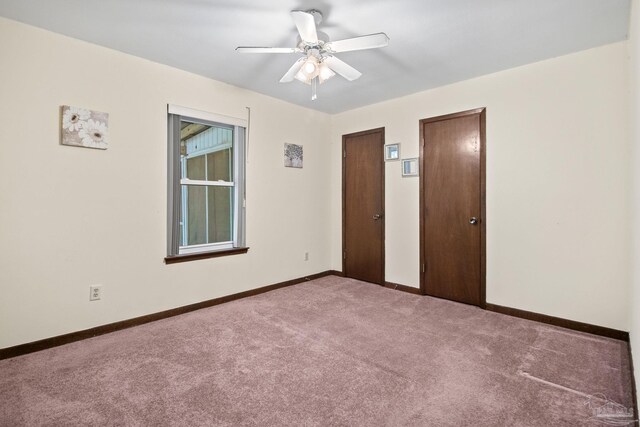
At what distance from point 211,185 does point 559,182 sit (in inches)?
138

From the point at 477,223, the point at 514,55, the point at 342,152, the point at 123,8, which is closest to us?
the point at 123,8

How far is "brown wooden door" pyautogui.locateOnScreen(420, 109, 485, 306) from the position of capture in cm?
341

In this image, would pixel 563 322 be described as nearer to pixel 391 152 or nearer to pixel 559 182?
pixel 559 182

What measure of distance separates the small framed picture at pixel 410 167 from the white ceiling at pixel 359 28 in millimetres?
1062

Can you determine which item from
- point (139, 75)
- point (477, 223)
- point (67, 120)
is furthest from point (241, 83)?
point (477, 223)

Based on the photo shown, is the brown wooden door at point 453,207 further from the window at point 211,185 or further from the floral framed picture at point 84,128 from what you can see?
the floral framed picture at point 84,128

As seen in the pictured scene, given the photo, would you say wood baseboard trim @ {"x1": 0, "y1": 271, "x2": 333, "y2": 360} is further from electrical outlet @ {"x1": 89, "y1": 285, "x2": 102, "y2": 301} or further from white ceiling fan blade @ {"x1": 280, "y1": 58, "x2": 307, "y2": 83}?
white ceiling fan blade @ {"x1": 280, "y1": 58, "x2": 307, "y2": 83}

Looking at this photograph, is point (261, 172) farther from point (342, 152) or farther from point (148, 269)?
point (148, 269)

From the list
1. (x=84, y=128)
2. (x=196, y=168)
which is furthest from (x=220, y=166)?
→ (x=84, y=128)

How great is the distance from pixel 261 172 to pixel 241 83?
1045mm

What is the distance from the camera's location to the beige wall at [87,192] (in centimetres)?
234

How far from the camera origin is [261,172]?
156 inches

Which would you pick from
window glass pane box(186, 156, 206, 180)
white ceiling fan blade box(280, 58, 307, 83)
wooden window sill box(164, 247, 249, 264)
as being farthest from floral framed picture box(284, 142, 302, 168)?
white ceiling fan blade box(280, 58, 307, 83)

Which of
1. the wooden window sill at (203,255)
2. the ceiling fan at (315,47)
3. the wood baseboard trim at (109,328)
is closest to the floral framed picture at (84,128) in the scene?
the wooden window sill at (203,255)
